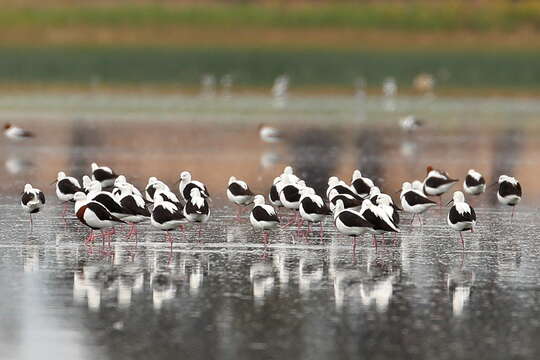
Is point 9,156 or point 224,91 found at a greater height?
point 224,91

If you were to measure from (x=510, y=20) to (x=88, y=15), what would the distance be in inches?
1550

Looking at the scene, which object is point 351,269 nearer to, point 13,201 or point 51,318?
point 51,318

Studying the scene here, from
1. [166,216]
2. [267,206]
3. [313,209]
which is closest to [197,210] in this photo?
[166,216]

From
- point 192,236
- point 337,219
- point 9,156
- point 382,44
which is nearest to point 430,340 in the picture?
point 337,219

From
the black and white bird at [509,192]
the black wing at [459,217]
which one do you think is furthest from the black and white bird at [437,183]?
the black wing at [459,217]

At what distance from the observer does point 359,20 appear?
108 metres

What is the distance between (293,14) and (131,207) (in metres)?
95.3

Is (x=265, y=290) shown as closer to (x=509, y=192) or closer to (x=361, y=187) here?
(x=361, y=187)

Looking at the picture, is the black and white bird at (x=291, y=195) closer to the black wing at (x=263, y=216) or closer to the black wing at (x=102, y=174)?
the black wing at (x=263, y=216)

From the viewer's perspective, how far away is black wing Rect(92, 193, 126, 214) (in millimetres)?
17984

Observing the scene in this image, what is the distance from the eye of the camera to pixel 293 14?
112062 mm

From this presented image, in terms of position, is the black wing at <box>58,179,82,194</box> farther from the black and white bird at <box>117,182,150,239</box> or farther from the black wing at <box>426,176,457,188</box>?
the black wing at <box>426,176,457,188</box>

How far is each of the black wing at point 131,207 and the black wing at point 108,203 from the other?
0.34 ft

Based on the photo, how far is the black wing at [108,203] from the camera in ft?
59.0
